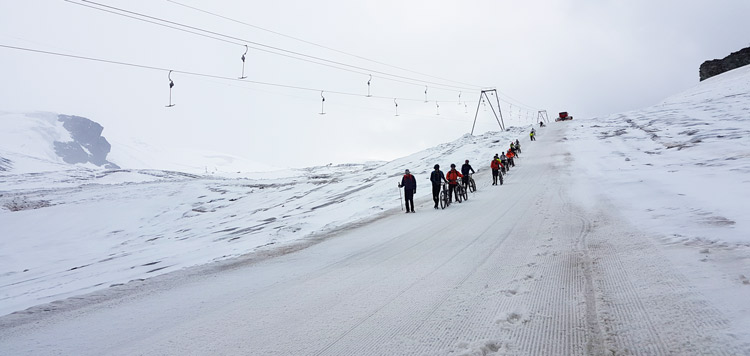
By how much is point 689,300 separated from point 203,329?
17.3ft

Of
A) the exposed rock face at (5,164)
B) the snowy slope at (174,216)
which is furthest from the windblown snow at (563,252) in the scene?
the exposed rock face at (5,164)

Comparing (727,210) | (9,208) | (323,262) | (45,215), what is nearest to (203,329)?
(323,262)

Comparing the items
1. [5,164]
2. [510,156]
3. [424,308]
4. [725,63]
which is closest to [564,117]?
[725,63]

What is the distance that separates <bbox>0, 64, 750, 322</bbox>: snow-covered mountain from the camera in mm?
11062

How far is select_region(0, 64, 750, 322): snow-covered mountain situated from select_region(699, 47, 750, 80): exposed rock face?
2019 cm

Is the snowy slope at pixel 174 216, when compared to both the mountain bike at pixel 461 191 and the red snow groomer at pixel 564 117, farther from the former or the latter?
the red snow groomer at pixel 564 117

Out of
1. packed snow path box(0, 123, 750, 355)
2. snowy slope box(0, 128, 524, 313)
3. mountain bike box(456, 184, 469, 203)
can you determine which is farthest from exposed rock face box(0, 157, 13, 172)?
packed snow path box(0, 123, 750, 355)

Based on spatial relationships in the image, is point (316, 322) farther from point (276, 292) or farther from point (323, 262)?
point (323, 262)

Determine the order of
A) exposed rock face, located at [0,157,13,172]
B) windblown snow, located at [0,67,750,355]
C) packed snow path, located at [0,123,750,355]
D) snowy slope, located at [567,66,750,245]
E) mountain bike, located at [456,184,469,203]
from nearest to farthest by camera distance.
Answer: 1. packed snow path, located at [0,123,750,355]
2. windblown snow, located at [0,67,750,355]
3. snowy slope, located at [567,66,750,245]
4. mountain bike, located at [456,184,469,203]
5. exposed rock face, located at [0,157,13,172]

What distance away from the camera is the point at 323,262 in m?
9.34

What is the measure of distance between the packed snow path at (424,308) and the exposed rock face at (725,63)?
89.2 m

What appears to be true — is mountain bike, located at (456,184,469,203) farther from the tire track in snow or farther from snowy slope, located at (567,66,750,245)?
the tire track in snow

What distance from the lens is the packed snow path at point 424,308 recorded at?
4.00 m

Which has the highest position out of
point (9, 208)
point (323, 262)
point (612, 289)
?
point (612, 289)
